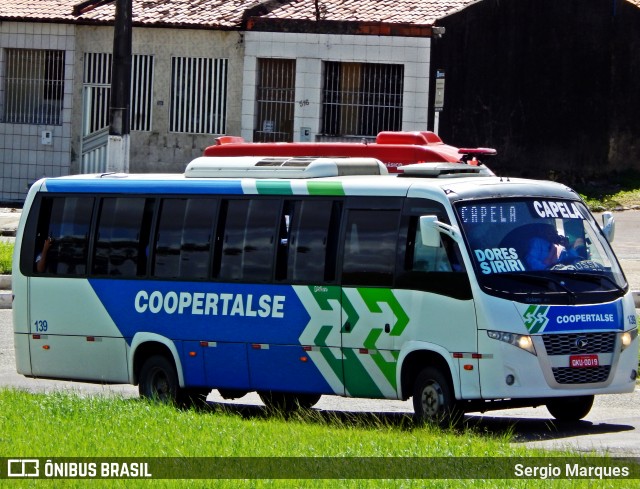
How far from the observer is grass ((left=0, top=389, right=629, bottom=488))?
829 cm

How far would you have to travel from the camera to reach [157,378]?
13570mm

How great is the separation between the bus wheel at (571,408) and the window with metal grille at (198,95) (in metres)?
20.0

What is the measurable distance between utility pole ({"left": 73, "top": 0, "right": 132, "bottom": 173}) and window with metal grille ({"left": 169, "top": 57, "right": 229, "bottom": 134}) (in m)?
6.01

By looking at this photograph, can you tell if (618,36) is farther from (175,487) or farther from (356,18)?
(175,487)

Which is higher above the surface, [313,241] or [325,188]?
[325,188]

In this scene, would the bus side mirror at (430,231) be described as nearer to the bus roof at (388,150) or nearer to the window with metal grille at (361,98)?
the bus roof at (388,150)

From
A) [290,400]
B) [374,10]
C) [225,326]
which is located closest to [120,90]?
[374,10]

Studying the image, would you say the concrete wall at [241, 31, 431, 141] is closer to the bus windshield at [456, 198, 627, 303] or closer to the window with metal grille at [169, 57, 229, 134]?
the window with metal grille at [169, 57, 229, 134]

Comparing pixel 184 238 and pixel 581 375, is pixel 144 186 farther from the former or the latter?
pixel 581 375

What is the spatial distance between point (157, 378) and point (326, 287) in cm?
225

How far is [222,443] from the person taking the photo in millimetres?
9750

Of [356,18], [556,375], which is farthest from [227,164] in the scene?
[356,18]

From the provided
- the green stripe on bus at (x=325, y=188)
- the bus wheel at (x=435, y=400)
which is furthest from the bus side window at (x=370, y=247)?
the bus wheel at (x=435, y=400)

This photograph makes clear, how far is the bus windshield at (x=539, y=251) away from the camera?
449 inches
